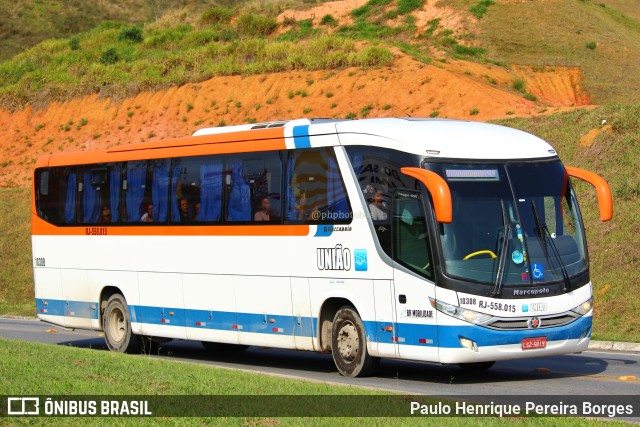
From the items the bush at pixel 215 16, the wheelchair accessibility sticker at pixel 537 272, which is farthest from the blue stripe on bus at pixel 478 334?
the bush at pixel 215 16

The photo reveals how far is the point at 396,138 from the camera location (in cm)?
1481

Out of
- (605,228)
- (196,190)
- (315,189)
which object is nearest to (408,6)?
(605,228)

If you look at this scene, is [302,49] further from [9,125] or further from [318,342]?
[318,342]

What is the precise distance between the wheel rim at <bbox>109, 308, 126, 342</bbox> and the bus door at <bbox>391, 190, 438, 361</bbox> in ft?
24.7

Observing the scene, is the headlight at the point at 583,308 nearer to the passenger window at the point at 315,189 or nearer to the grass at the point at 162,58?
the passenger window at the point at 315,189

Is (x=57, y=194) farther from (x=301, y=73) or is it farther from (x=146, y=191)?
(x=301, y=73)

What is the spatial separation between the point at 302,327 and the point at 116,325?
18.5ft

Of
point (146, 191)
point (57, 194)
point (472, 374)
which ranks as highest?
point (57, 194)

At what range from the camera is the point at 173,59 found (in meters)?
59.4

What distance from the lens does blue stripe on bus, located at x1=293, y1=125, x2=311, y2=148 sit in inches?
641

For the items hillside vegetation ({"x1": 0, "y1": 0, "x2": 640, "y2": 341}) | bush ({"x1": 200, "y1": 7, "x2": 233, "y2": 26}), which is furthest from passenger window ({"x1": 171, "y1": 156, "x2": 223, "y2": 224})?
bush ({"x1": 200, "y1": 7, "x2": 233, "y2": 26})

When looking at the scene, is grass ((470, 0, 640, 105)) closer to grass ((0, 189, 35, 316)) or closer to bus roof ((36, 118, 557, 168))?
grass ((0, 189, 35, 316))

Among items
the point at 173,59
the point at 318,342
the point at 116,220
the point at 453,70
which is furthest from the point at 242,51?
the point at 318,342

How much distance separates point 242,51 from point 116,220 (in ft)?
125
